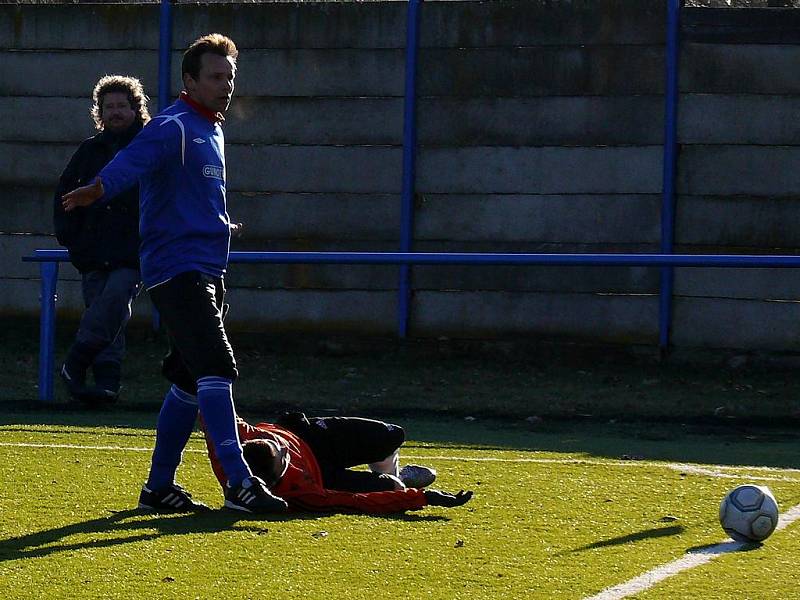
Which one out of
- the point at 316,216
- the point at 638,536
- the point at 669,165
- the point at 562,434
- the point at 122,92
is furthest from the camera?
the point at 316,216

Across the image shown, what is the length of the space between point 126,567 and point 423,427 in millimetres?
4461

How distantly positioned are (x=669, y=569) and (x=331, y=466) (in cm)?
167

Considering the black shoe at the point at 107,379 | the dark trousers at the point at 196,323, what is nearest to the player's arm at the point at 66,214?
the black shoe at the point at 107,379

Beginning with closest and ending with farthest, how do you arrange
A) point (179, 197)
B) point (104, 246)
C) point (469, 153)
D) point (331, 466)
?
point (179, 197) → point (331, 466) → point (104, 246) → point (469, 153)

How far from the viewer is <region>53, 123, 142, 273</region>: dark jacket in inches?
384

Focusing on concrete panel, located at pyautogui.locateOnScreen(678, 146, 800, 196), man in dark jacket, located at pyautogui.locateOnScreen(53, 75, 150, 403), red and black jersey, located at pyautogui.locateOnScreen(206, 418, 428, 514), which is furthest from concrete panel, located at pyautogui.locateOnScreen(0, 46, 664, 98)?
red and black jersey, located at pyautogui.locateOnScreen(206, 418, 428, 514)

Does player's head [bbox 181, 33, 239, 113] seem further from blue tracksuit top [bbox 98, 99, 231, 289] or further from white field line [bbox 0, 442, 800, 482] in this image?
white field line [bbox 0, 442, 800, 482]

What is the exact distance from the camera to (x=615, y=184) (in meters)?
11.8

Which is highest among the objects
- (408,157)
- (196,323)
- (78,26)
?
(78,26)

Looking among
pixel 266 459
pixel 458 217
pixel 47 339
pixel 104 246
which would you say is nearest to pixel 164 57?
pixel 458 217

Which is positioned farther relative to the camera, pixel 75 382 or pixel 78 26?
pixel 78 26

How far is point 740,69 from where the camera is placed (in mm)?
11547

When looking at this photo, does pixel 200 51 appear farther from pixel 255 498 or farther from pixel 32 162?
pixel 32 162

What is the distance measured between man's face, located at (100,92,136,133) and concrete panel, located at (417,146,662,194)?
322 centimetres
